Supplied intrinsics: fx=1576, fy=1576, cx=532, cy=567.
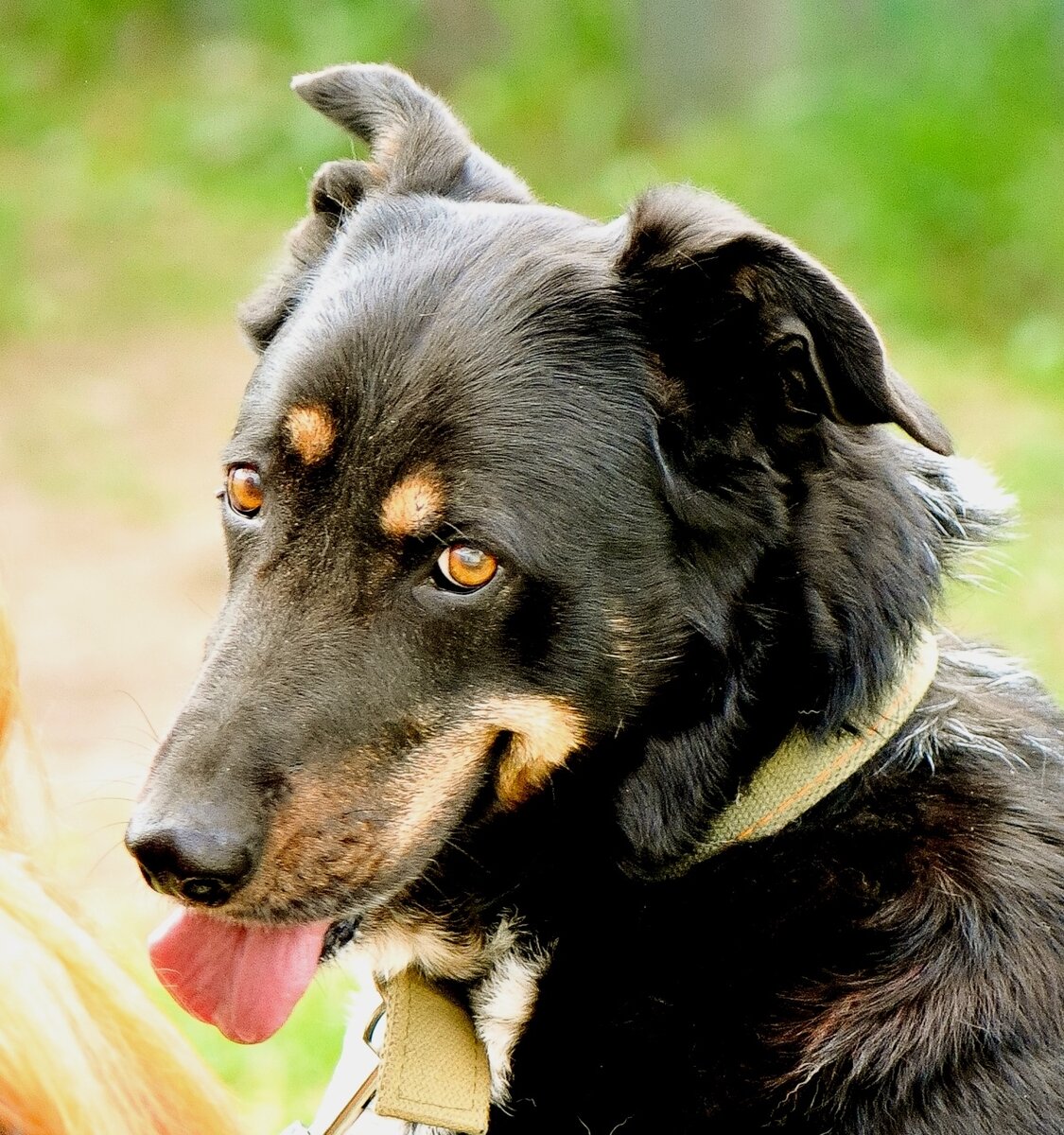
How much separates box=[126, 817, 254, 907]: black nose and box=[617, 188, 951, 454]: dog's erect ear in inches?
39.8

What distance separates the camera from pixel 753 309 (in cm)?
248

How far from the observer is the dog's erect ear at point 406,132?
291 centimetres

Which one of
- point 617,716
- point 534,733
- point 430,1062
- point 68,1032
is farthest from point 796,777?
point 68,1032

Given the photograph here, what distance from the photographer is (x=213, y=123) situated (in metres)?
11.0

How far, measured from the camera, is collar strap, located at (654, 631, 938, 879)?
250 cm

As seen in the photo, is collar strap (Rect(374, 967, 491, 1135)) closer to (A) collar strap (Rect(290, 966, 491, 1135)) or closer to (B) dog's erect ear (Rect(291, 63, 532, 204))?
(A) collar strap (Rect(290, 966, 491, 1135))

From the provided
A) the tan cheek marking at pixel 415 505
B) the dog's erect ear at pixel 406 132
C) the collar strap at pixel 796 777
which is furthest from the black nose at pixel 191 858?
the dog's erect ear at pixel 406 132

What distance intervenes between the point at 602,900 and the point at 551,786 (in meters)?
0.21

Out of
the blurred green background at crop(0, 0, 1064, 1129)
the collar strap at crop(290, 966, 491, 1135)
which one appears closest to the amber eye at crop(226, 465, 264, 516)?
the collar strap at crop(290, 966, 491, 1135)

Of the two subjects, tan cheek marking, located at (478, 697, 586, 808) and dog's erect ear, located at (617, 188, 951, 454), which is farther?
tan cheek marking, located at (478, 697, 586, 808)

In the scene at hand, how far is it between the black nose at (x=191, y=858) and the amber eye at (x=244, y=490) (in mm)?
555

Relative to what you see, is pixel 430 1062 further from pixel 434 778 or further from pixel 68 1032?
pixel 68 1032

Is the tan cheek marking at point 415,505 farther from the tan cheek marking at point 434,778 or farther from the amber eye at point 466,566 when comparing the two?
the tan cheek marking at point 434,778

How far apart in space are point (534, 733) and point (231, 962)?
606mm
